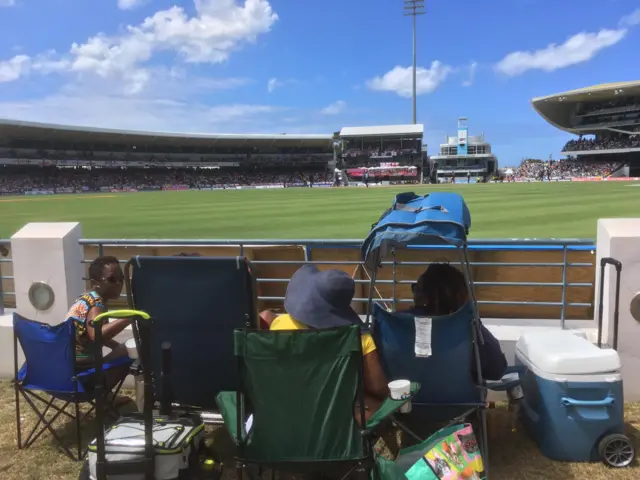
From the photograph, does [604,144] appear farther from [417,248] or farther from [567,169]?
[417,248]

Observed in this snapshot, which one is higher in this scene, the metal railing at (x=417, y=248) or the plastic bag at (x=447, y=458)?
the metal railing at (x=417, y=248)

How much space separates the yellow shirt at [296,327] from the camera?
8.41 ft

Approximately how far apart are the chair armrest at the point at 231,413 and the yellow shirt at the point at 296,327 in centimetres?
42

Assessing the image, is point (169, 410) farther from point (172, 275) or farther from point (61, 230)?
point (61, 230)

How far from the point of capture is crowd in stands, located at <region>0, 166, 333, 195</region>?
192 ft

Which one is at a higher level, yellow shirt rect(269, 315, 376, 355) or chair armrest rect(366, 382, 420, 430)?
yellow shirt rect(269, 315, 376, 355)

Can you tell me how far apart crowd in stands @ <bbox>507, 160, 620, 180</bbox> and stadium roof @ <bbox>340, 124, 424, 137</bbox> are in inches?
713

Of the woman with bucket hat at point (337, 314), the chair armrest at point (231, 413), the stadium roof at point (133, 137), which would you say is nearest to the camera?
the chair armrest at point (231, 413)

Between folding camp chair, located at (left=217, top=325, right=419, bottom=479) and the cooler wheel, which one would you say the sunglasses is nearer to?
folding camp chair, located at (left=217, top=325, right=419, bottom=479)

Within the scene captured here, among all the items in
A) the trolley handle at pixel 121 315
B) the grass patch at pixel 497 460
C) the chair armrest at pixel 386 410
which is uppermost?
the trolley handle at pixel 121 315

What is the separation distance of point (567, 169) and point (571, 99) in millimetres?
11172

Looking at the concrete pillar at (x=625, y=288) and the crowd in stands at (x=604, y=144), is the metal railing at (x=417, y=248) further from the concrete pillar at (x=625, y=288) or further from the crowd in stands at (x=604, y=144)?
the crowd in stands at (x=604, y=144)

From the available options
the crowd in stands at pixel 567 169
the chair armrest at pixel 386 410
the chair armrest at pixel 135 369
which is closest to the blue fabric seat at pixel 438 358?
the chair armrest at pixel 386 410

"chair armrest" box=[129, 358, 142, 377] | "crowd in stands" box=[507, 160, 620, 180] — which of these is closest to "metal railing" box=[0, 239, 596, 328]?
"chair armrest" box=[129, 358, 142, 377]
